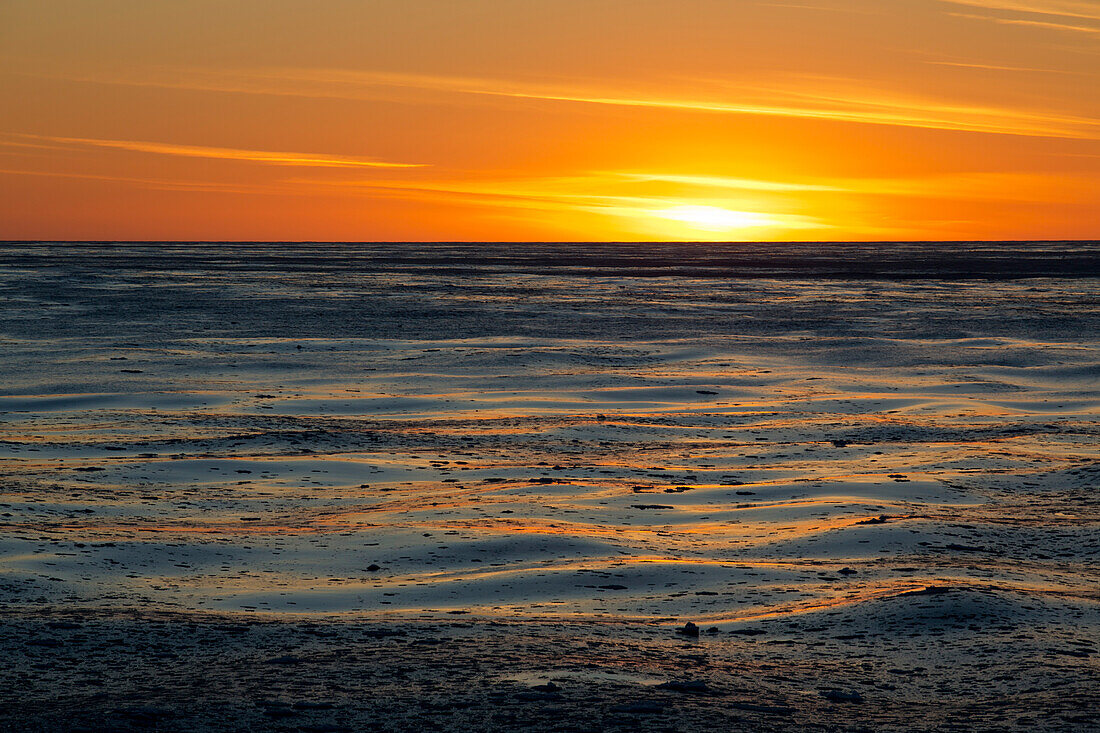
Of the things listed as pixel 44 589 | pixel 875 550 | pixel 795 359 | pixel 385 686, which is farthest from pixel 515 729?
pixel 795 359

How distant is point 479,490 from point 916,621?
14.5 feet

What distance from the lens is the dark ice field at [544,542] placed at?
4.62 m

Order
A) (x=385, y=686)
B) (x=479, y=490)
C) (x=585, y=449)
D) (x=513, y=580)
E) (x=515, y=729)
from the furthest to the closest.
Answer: (x=585, y=449), (x=479, y=490), (x=513, y=580), (x=385, y=686), (x=515, y=729)

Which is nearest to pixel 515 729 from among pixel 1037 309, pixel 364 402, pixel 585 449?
pixel 585 449

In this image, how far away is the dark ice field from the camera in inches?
182

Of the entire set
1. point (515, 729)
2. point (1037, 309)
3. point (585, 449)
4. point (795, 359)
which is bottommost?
point (515, 729)

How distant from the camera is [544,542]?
24.4 feet

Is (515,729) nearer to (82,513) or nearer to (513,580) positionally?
(513,580)

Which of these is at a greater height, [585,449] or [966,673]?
[585,449]

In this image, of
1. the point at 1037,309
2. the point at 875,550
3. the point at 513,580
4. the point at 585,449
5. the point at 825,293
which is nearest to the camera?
the point at 513,580

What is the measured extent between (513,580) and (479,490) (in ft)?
8.80

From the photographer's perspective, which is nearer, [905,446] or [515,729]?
[515,729]

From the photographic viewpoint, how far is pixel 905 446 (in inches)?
448

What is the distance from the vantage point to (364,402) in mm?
14180
